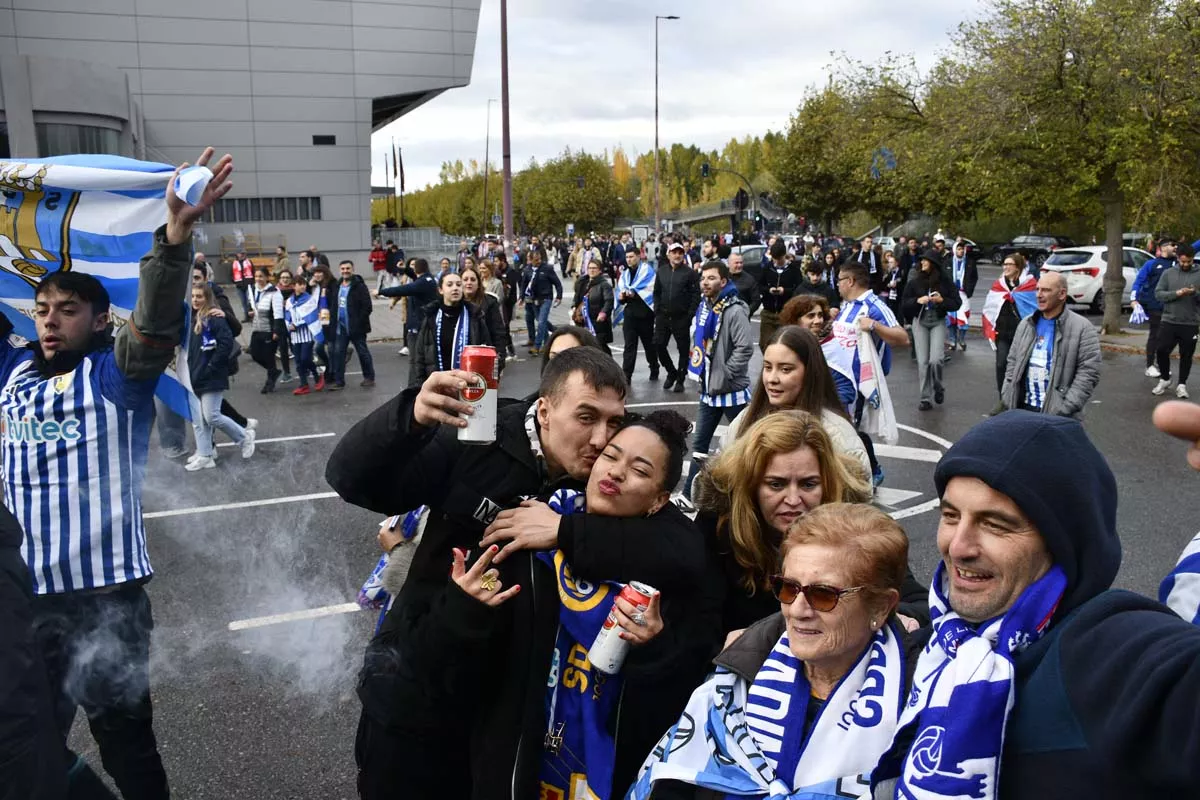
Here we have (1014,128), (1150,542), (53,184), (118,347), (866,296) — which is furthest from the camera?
(1014,128)

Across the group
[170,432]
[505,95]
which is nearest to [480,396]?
[170,432]

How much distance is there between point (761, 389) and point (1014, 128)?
15.0 m

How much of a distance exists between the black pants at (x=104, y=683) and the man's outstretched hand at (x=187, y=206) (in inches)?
50.8

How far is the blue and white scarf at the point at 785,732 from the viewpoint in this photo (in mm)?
1932

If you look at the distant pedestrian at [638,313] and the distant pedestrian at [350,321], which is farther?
the distant pedestrian at [638,313]

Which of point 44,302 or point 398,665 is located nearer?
point 398,665

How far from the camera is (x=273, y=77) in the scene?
41.3 metres

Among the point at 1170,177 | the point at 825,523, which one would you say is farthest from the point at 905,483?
the point at 1170,177

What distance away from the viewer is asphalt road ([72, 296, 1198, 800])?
4016 millimetres

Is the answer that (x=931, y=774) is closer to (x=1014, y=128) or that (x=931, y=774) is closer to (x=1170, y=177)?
(x=1014, y=128)

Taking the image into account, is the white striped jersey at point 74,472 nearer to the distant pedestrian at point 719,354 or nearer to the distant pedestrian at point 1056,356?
the distant pedestrian at point 719,354

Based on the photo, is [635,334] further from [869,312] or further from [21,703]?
[21,703]

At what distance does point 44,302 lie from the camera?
11.1ft

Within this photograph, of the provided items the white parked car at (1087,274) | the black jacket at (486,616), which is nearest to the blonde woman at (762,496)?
the black jacket at (486,616)
